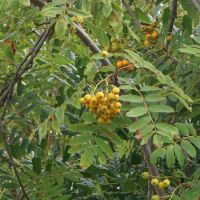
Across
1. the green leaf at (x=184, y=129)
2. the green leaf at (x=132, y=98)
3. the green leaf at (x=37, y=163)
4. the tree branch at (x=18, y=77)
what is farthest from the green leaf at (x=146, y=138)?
the green leaf at (x=37, y=163)

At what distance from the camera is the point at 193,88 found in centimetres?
166

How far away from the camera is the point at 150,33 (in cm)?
192

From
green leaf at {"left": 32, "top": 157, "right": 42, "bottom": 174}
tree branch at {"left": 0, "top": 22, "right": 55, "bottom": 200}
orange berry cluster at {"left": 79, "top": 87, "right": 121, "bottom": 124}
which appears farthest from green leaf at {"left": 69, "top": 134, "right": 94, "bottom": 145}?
green leaf at {"left": 32, "top": 157, "right": 42, "bottom": 174}

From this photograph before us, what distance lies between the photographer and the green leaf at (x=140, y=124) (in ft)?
4.54

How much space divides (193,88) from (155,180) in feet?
1.06

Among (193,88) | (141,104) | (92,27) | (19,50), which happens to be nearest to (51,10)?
(92,27)

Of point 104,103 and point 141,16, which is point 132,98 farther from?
point 141,16

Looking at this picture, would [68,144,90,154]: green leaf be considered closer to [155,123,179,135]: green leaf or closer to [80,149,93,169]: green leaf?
[80,149,93,169]: green leaf

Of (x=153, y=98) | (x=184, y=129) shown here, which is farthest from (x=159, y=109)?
(x=184, y=129)

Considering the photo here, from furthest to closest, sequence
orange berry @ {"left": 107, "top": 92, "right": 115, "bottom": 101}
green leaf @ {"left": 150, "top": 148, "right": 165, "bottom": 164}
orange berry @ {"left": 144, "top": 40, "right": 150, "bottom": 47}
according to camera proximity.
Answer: orange berry @ {"left": 144, "top": 40, "right": 150, "bottom": 47} → green leaf @ {"left": 150, "top": 148, "right": 165, "bottom": 164} → orange berry @ {"left": 107, "top": 92, "right": 115, "bottom": 101}

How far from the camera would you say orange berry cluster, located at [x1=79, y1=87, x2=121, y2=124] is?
4.36ft

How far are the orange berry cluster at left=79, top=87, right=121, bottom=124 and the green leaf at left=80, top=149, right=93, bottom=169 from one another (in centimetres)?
15

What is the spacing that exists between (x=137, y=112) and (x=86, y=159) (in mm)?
207

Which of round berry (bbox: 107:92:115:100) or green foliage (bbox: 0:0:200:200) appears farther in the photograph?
green foliage (bbox: 0:0:200:200)
